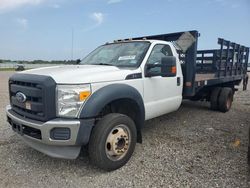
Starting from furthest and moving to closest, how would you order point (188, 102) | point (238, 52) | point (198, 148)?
point (188, 102) < point (238, 52) < point (198, 148)

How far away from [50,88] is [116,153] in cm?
135

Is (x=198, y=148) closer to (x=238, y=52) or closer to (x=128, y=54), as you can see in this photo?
(x=128, y=54)

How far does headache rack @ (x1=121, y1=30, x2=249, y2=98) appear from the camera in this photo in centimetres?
585

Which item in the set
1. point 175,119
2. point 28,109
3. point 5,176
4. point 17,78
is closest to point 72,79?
point 28,109

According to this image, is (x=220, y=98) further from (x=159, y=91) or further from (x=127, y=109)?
(x=127, y=109)

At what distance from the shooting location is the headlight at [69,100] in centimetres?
348

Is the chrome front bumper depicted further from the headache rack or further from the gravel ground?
the headache rack

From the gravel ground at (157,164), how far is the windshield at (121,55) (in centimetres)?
157

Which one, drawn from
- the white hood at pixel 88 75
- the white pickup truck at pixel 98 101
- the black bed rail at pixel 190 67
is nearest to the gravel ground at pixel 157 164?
the white pickup truck at pixel 98 101

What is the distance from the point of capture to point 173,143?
5078 mm

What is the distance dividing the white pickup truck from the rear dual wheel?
9.01ft

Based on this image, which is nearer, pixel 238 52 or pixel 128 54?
pixel 128 54

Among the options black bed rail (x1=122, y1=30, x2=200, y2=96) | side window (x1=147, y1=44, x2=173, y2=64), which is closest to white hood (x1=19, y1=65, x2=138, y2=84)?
side window (x1=147, y1=44, x2=173, y2=64)

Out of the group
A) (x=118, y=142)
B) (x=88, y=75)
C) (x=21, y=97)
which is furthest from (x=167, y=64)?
(x=21, y=97)
